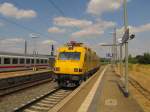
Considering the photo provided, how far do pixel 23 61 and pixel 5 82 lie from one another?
26.0 metres

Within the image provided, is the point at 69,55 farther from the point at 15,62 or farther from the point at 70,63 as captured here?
the point at 15,62

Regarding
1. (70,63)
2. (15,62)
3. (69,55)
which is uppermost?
(69,55)

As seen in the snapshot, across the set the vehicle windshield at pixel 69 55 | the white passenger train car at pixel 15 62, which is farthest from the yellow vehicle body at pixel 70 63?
the white passenger train car at pixel 15 62

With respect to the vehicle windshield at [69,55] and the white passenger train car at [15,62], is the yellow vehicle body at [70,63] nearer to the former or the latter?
the vehicle windshield at [69,55]

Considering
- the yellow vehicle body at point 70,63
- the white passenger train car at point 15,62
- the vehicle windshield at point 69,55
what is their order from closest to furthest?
the yellow vehicle body at point 70,63 → the vehicle windshield at point 69,55 → the white passenger train car at point 15,62

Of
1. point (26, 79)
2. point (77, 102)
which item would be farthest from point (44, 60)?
point (77, 102)

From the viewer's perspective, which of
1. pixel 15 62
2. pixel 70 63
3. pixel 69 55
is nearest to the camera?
pixel 70 63

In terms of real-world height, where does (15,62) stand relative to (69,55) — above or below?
below

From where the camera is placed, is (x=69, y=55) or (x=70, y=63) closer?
(x=70, y=63)

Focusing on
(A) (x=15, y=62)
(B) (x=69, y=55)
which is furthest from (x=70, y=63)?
(A) (x=15, y=62)

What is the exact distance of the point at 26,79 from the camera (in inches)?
910

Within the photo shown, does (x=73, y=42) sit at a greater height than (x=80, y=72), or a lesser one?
greater

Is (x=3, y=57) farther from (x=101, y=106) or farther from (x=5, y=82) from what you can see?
(x=101, y=106)

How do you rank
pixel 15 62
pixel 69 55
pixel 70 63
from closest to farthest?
1. pixel 70 63
2. pixel 69 55
3. pixel 15 62
